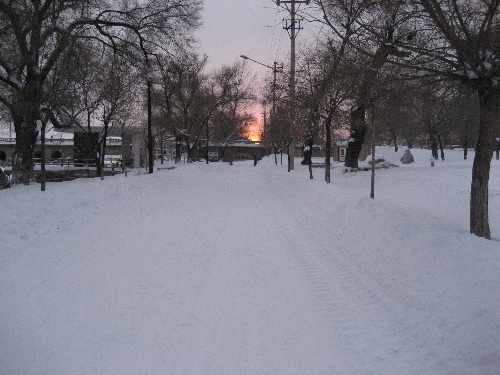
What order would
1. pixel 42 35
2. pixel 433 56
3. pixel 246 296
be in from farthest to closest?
pixel 42 35
pixel 433 56
pixel 246 296

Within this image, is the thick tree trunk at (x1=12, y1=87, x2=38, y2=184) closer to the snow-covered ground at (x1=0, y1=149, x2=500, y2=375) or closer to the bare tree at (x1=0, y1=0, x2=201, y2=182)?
the bare tree at (x1=0, y1=0, x2=201, y2=182)

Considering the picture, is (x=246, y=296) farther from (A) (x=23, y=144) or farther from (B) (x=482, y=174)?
(A) (x=23, y=144)

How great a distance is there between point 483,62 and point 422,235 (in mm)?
2997

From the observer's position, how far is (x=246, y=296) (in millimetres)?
5641

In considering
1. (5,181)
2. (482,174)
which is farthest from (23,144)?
(482,174)

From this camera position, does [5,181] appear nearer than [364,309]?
No

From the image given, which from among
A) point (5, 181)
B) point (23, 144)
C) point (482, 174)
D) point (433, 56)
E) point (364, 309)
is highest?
point (433, 56)

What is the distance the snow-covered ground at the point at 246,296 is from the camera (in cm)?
398

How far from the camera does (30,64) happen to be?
16250mm

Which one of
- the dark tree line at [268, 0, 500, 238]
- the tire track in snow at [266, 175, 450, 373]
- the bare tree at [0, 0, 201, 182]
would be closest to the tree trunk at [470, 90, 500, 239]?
the dark tree line at [268, 0, 500, 238]

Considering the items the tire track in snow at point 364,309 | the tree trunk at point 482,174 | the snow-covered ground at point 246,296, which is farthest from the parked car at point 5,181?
the tree trunk at point 482,174

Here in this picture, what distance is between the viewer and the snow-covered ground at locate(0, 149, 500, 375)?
13.1ft

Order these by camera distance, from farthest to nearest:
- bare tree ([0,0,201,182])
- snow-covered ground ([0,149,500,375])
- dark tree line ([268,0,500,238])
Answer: bare tree ([0,0,201,182]) < dark tree line ([268,0,500,238]) < snow-covered ground ([0,149,500,375])

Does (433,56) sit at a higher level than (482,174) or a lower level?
higher
